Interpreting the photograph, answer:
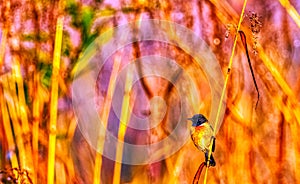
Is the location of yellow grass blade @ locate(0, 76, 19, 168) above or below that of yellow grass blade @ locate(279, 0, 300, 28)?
below

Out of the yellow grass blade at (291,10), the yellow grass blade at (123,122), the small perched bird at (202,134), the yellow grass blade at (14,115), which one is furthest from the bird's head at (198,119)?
the yellow grass blade at (14,115)

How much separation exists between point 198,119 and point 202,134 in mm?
36

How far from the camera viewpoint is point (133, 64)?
116 centimetres

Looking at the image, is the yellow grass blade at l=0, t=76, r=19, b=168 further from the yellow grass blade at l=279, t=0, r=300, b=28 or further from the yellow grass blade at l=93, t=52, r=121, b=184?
the yellow grass blade at l=279, t=0, r=300, b=28

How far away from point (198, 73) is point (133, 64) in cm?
16

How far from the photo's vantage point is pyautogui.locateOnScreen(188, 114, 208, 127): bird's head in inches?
44.0

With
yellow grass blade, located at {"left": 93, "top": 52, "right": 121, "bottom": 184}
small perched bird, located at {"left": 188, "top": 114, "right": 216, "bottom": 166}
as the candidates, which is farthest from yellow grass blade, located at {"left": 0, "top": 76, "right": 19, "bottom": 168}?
small perched bird, located at {"left": 188, "top": 114, "right": 216, "bottom": 166}

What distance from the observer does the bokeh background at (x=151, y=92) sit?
111 cm

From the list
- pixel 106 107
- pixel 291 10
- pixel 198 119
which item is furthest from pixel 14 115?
pixel 291 10

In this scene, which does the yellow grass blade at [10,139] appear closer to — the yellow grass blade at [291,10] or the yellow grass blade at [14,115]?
the yellow grass blade at [14,115]

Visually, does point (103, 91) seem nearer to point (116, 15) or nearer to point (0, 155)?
point (116, 15)

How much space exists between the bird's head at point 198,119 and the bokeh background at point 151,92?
0.10 ft

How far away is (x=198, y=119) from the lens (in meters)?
1.12

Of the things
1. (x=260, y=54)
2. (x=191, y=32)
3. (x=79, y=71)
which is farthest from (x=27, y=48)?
(x=260, y=54)
